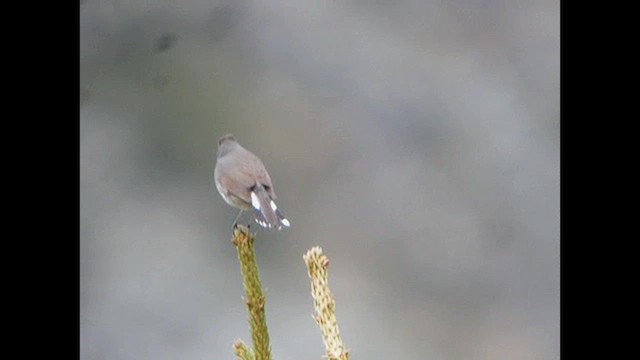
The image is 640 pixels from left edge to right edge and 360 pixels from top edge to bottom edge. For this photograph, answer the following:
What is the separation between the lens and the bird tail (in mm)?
1528

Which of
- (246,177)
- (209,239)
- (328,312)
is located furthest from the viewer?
(209,239)

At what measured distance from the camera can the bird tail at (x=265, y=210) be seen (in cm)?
153

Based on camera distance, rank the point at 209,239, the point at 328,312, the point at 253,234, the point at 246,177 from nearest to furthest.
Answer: the point at 328,312
the point at 253,234
the point at 246,177
the point at 209,239

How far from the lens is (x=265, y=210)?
1564mm

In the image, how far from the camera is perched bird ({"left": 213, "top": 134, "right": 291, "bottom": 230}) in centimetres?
156

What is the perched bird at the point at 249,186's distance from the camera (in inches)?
61.6

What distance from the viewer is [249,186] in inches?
63.8

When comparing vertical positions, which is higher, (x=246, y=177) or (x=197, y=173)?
(x=197, y=173)

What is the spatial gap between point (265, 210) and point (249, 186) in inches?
3.2
